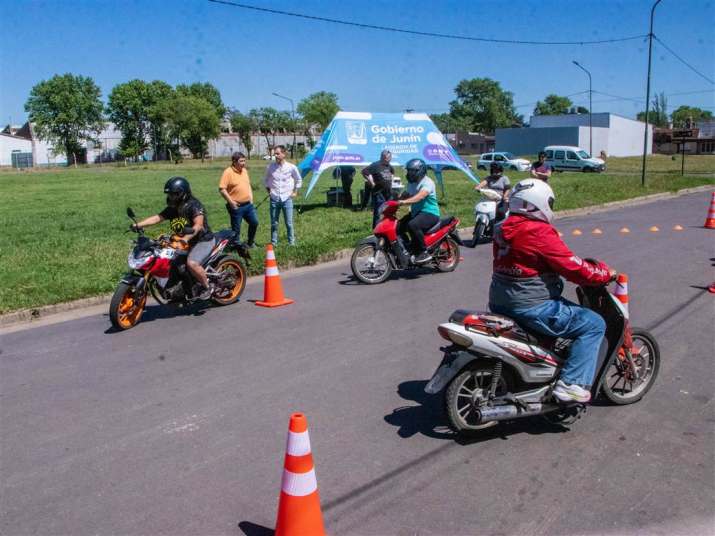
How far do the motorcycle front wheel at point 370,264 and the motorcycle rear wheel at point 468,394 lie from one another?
5.38 m

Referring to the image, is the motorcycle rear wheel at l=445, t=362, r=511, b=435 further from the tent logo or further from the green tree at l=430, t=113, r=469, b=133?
the green tree at l=430, t=113, r=469, b=133

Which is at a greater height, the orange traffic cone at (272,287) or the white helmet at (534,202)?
the white helmet at (534,202)

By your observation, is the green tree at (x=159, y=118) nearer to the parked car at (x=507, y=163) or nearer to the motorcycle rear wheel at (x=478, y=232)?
the parked car at (x=507, y=163)

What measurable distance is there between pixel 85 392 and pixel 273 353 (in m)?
1.74

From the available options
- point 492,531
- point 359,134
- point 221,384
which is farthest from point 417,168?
point 359,134

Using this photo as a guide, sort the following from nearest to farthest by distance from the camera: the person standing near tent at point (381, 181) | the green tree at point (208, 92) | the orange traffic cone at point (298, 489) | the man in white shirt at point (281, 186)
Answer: the orange traffic cone at point (298, 489), the man in white shirt at point (281, 186), the person standing near tent at point (381, 181), the green tree at point (208, 92)

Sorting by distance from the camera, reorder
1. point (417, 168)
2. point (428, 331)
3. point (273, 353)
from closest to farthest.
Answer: point (273, 353) < point (428, 331) < point (417, 168)

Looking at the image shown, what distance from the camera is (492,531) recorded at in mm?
3551

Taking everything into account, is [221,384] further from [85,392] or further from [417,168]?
[417,168]

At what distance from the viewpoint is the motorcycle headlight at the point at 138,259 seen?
25.0 feet

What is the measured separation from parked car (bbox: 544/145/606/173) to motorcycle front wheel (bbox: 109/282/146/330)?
3965 centimetres

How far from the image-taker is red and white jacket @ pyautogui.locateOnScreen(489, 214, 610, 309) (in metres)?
4.42

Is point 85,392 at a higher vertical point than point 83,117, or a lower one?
lower

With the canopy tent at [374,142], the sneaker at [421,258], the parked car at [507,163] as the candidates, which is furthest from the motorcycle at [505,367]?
the parked car at [507,163]
